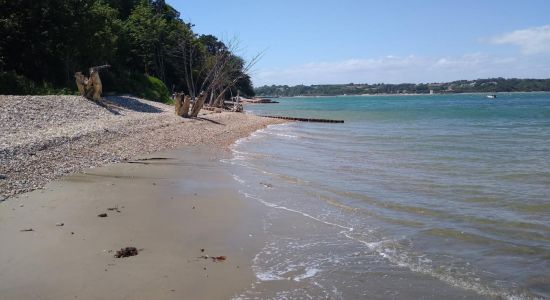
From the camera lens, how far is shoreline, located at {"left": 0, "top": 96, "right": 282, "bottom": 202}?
10.9 meters

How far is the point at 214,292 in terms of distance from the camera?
525 centimetres

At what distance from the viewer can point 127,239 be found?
6875 mm

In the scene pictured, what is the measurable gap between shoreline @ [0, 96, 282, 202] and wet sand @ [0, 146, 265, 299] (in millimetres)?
969

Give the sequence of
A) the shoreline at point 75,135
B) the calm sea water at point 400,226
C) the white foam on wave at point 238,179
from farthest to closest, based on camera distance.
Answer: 1. the white foam on wave at point 238,179
2. the shoreline at point 75,135
3. the calm sea water at point 400,226

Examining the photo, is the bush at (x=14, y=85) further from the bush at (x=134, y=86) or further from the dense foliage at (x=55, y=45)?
the bush at (x=134, y=86)

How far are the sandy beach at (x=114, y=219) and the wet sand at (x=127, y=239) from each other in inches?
0.5

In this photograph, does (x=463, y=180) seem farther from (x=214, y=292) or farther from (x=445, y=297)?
(x=214, y=292)

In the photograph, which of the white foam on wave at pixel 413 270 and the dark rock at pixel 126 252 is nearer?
the white foam on wave at pixel 413 270

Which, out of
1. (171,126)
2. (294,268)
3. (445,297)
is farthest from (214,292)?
(171,126)

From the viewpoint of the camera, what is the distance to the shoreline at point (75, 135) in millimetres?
10875

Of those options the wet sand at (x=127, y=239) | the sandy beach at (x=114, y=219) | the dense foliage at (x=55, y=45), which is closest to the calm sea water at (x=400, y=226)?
the wet sand at (x=127, y=239)

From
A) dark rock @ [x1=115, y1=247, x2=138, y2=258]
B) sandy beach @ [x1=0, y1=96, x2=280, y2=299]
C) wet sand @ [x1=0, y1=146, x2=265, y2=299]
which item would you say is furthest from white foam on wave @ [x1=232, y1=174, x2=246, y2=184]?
dark rock @ [x1=115, y1=247, x2=138, y2=258]

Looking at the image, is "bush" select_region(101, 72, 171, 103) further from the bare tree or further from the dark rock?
the dark rock

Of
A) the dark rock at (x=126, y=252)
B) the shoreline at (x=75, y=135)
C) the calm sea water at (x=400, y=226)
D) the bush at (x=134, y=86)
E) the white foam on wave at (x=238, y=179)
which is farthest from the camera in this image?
the bush at (x=134, y=86)
